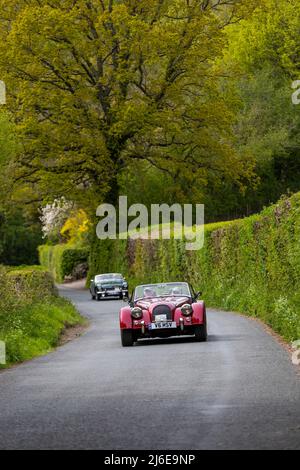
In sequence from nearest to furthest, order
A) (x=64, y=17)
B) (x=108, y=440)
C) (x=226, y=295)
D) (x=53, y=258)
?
(x=108, y=440) < (x=226, y=295) < (x=64, y=17) < (x=53, y=258)

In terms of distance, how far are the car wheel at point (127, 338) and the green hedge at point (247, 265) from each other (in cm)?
347

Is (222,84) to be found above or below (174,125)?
above

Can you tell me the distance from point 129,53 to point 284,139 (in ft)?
53.9

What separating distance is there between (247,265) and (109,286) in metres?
19.7

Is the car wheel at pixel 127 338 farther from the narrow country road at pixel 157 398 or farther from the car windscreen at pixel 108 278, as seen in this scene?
the car windscreen at pixel 108 278

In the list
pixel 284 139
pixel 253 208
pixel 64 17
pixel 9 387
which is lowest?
pixel 9 387

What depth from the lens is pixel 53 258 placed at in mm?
83312

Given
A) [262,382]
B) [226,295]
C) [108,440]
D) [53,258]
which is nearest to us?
[108,440]

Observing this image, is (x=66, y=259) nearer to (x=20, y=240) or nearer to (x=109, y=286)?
(x=20, y=240)

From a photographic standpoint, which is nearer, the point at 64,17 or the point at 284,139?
the point at 64,17

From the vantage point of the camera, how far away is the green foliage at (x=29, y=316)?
75.0ft

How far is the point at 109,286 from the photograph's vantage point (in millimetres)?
54125
